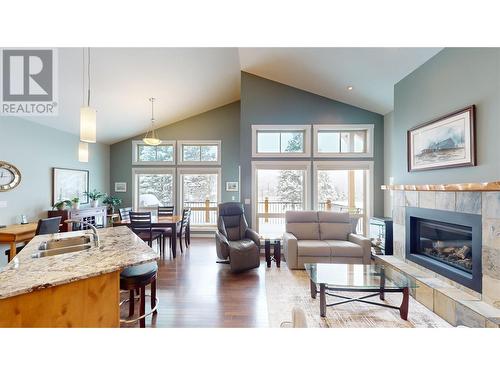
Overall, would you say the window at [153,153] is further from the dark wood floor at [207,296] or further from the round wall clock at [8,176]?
the dark wood floor at [207,296]

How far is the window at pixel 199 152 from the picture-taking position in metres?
6.32

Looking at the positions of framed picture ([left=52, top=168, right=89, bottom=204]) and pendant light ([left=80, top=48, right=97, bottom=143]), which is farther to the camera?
framed picture ([left=52, top=168, right=89, bottom=204])

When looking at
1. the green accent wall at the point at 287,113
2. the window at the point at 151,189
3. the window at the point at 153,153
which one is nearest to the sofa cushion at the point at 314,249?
the green accent wall at the point at 287,113

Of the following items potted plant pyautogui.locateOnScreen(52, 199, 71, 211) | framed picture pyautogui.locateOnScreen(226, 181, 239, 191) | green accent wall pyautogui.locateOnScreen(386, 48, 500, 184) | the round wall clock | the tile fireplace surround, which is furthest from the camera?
framed picture pyautogui.locateOnScreen(226, 181, 239, 191)

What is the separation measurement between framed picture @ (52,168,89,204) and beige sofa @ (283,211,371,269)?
15.3 feet

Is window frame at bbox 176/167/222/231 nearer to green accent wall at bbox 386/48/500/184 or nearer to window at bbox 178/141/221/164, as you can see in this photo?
window at bbox 178/141/221/164

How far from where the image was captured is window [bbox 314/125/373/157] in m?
4.85

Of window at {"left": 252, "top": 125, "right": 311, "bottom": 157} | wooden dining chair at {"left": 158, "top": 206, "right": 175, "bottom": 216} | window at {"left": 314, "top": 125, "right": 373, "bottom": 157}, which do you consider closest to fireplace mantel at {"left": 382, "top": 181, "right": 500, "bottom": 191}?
window at {"left": 314, "top": 125, "right": 373, "bottom": 157}

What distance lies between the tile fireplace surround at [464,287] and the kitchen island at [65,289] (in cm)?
285
